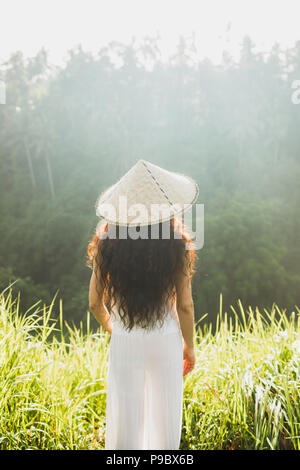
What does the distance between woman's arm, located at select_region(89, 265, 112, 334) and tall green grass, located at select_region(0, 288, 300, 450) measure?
484 mm

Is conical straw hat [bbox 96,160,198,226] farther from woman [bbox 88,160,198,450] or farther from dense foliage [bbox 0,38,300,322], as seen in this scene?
dense foliage [bbox 0,38,300,322]

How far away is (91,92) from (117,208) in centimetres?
2448

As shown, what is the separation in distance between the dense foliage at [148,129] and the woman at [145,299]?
18549mm

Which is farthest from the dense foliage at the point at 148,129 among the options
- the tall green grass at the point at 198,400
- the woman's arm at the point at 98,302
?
the woman's arm at the point at 98,302

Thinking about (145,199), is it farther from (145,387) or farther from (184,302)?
(145,387)

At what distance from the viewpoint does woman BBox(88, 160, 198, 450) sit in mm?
1252

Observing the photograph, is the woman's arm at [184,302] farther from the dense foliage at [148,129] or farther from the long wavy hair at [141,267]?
the dense foliage at [148,129]

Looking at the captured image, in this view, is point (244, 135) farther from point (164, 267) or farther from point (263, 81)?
point (164, 267)

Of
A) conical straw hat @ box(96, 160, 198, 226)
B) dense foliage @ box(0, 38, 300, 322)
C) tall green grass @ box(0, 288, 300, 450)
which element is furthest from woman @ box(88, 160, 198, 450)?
dense foliage @ box(0, 38, 300, 322)

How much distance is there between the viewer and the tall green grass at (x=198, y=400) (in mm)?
1506

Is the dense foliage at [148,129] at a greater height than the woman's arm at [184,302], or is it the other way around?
the dense foliage at [148,129]

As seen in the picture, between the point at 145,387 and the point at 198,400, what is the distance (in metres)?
0.55

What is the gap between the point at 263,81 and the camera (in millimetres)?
23312

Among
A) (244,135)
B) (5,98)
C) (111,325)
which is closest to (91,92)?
(5,98)
